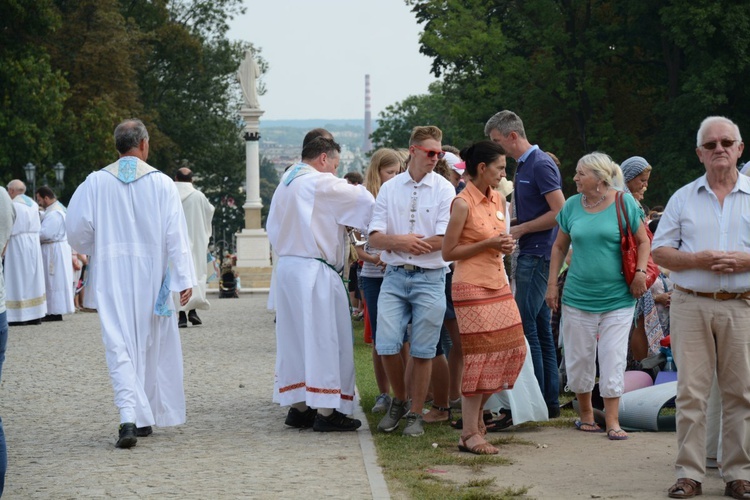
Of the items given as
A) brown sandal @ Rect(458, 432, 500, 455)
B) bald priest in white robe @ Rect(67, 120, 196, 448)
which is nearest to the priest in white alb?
bald priest in white robe @ Rect(67, 120, 196, 448)

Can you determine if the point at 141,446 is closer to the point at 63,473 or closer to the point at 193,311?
the point at 63,473

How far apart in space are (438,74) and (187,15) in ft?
70.7

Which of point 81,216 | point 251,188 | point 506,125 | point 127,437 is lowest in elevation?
point 127,437

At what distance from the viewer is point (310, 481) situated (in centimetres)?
789

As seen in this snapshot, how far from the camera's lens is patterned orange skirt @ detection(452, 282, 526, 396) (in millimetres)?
8891

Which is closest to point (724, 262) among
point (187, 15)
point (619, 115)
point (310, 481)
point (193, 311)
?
point (310, 481)

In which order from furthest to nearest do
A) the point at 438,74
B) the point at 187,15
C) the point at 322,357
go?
the point at 187,15 < the point at 438,74 < the point at 322,357

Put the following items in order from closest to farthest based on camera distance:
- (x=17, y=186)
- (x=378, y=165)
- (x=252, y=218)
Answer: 1. (x=378, y=165)
2. (x=17, y=186)
3. (x=252, y=218)

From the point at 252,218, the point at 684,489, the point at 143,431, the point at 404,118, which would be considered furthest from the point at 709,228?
the point at 404,118

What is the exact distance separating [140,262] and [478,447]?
283cm

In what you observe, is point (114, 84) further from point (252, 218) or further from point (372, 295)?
point (372, 295)

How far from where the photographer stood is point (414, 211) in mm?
9711

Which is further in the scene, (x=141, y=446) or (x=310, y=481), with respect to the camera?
(x=141, y=446)

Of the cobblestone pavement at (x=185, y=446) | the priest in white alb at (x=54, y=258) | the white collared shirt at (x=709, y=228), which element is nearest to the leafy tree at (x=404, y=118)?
the priest in white alb at (x=54, y=258)
